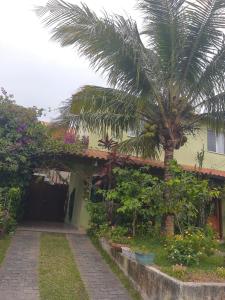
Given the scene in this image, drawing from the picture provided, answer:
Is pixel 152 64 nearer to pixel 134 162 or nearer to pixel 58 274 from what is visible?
pixel 134 162

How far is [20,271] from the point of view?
24.5ft

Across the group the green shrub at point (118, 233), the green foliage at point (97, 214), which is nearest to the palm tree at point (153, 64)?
the green shrub at point (118, 233)

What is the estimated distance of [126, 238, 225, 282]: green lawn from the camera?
6.23 meters

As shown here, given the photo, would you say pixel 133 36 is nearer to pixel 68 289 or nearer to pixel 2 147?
pixel 2 147

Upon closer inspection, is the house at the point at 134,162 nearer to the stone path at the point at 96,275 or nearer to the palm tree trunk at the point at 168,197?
the palm tree trunk at the point at 168,197

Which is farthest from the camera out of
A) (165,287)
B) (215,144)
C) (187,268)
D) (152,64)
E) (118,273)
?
(215,144)

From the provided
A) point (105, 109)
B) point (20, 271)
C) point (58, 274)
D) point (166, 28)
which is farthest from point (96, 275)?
point (166, 28)

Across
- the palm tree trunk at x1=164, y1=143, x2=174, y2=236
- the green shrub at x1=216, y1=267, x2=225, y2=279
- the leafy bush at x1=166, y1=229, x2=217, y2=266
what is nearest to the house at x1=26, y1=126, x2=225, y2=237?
the palm tree trunk at x1=164, y1=143, x2=174, y2=236

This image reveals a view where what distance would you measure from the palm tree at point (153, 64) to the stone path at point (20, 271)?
3.90 meters

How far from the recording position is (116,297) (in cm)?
668

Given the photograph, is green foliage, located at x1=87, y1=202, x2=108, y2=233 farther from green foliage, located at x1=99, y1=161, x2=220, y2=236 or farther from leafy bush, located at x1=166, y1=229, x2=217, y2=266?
leafy bush, located at x1=166, y1=229, x2=217, y2=266

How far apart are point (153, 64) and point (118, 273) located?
6.11 meters

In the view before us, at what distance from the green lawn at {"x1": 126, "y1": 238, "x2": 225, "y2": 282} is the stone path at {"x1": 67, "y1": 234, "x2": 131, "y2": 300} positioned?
3.06ft

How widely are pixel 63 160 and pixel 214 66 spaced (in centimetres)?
645
